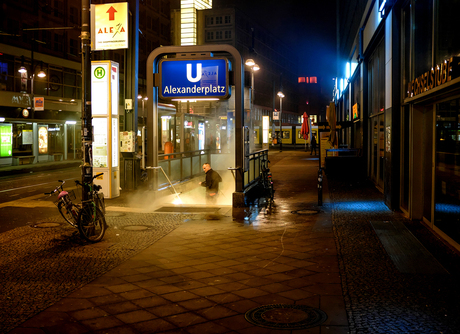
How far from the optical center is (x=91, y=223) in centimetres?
805

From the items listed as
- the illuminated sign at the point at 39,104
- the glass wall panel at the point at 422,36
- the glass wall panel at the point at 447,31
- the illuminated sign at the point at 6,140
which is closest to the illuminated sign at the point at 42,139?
the illuminated sign at the point at 39,104

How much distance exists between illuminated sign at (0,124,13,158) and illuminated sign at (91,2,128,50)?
18.5 meters

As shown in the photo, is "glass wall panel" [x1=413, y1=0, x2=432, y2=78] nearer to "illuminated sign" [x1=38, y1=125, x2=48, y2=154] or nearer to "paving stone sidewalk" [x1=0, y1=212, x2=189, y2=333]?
"paving stone sidewalk" [x1=0, y1=212, x2=189, y2=333]

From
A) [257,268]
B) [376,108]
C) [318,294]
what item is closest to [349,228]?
[257,268]

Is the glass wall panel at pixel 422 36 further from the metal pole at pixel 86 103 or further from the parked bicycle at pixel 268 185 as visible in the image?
the metal pole at pixel 86 103

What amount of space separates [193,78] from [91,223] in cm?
563

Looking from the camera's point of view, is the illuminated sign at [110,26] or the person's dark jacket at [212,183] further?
the person's dark jacket at [212,183]

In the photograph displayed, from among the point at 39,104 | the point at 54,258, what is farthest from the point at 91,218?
the point at 39,104

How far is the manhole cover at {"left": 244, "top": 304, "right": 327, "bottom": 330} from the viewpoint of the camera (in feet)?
14.5

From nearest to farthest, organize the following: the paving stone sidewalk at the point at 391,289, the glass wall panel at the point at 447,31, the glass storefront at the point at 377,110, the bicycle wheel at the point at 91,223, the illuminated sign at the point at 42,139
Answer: the paving stone sidewalk at the point at 391,289
the glass wall panel at the point at 447,31
the bicycle wheel at the point at 91,223
the glass storefront at the point at 377,110
the illuminated sign at the point at 42,139

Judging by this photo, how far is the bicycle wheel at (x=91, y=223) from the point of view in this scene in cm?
797

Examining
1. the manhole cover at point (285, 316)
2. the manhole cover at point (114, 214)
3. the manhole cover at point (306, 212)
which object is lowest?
the manhole cover at point (285, 316)

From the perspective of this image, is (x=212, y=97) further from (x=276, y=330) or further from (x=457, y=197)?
(x=276, y=330)

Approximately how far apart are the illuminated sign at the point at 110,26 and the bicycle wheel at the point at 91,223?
6.79m
